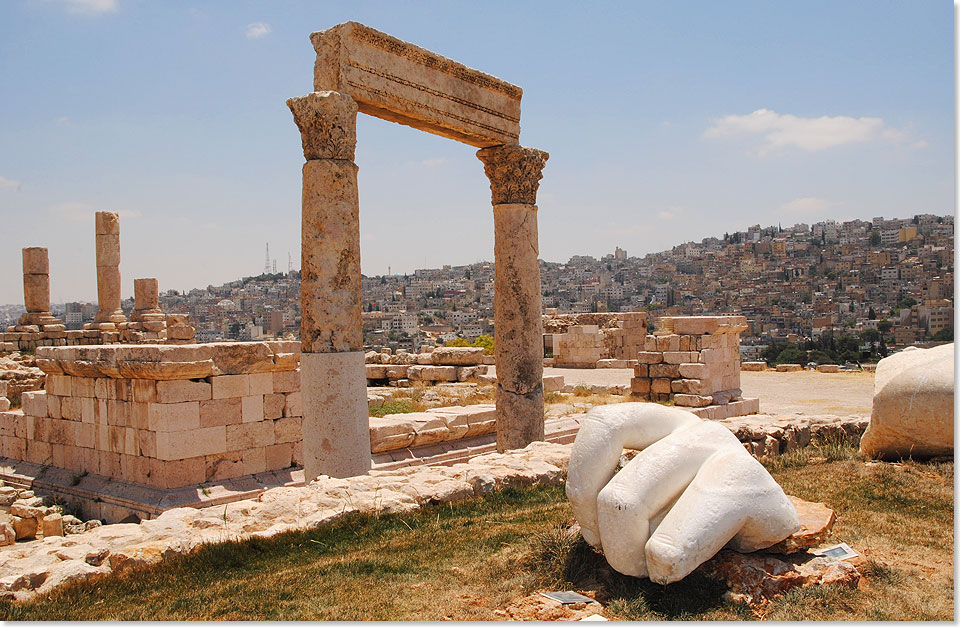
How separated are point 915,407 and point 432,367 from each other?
1295 centimetres

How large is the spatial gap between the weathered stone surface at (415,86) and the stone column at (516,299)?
42 centimetres

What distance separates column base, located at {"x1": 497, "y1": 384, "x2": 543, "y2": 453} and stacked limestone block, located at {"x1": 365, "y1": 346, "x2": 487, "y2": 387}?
8535 millimetres

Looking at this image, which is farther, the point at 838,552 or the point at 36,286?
the point at 36,286

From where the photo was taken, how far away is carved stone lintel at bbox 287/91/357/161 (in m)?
7.45

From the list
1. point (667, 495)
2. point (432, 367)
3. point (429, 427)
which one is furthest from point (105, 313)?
point (667, 495)

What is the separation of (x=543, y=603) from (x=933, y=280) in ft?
133

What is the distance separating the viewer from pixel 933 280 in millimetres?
37438

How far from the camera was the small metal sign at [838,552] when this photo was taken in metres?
4.22

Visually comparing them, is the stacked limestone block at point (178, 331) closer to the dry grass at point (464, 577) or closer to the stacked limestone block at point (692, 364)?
the stacked limestone block at point (692, 364)

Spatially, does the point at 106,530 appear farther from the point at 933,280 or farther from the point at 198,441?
the point at 933,280

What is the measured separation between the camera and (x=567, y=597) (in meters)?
3.93

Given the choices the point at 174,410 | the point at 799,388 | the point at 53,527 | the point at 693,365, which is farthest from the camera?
the point at 799,388

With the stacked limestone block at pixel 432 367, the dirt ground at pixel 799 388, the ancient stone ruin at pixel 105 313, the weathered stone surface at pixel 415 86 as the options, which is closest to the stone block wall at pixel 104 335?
the ancient stone ruin at pixel 105 313

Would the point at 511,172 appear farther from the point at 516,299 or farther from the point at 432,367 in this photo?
the point at 432,367
